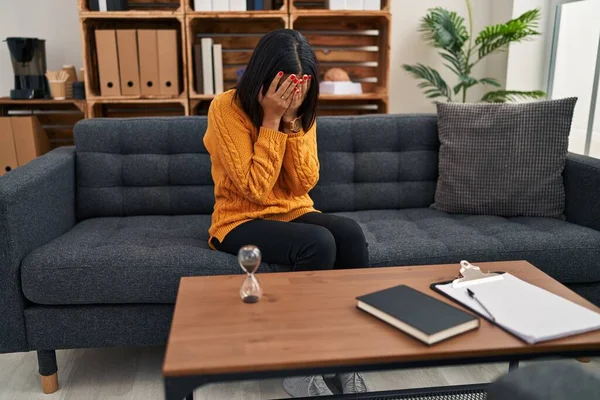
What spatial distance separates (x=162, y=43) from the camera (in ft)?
9.35

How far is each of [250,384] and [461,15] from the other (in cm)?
256

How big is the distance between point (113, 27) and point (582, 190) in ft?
8.29

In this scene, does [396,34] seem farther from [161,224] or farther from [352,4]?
[161,224]

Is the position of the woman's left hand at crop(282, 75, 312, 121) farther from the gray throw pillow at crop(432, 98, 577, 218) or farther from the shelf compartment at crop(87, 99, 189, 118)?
the shelf compartment at crop(87, 99, 189, 118)

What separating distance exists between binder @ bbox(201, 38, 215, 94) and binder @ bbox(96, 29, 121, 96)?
17.4 inches

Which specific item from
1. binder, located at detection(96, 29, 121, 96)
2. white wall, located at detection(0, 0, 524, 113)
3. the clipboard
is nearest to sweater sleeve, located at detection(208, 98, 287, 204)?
the clipboard

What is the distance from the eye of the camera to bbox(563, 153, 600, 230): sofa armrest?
1.89 metres

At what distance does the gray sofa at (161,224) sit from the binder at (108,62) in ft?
2.70

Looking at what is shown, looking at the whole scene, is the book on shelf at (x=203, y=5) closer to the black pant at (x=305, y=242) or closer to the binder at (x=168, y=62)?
the binder at (x=168, y=62)

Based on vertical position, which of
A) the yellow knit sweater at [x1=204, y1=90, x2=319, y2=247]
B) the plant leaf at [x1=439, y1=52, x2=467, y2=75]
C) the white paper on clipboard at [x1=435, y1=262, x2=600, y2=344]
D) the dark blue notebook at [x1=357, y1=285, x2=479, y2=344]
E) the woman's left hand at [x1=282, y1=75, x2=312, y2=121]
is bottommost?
the white paper on clipboard at [x1=435, y1=262, x2=600, y2=344]

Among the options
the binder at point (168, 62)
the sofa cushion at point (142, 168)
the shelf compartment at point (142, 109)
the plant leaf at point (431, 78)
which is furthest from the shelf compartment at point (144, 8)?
the plant leaf at point (431, 78)

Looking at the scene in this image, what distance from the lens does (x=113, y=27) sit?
3.09m

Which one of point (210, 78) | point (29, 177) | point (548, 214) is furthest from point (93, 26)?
point (548, 214)

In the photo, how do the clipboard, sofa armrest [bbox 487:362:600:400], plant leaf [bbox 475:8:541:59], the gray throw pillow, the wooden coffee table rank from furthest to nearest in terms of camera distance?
1. plant leaf [bbox 475:8:541:59]
2. the gray throw pillow
3. the clipboard
4. the wooden coffee table
5. sofa armrest [bbox 487:362:600:400]
